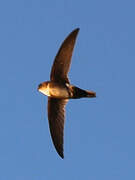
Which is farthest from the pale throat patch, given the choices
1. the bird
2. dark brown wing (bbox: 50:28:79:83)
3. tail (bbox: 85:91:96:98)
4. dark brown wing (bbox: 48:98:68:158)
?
tail (bbox: 85:91:96:98)

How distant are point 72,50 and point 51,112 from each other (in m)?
1.28

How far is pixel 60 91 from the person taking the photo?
37.7ft

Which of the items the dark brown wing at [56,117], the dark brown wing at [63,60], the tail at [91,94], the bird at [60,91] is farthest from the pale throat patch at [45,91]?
the tail at [91,94]

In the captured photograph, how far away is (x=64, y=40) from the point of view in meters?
11.3

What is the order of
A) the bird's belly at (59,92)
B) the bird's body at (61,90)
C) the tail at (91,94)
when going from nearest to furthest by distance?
the tail at (91,94)
the bird's body at (61,90)
the bird's belly at (59,92)

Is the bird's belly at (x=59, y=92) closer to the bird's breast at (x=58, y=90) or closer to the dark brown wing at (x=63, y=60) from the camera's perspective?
the bird's breast at (x=58, y=90)

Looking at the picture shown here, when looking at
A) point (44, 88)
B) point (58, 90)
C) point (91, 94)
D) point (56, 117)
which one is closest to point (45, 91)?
point (44, 88)

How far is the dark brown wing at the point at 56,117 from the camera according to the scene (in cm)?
1182

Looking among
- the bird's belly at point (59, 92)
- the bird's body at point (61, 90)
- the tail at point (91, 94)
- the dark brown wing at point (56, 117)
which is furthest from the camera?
the dark brown wing at point (56, 117)

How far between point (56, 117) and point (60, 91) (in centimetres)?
62

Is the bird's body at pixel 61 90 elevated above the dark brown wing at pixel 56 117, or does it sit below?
above

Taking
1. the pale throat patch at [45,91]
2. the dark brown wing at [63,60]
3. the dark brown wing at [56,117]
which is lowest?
the dark brown wing at [56,117]

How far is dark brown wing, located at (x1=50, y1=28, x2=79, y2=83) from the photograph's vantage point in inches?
441

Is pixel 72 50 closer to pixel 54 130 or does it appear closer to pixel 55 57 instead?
pixel 55 57
